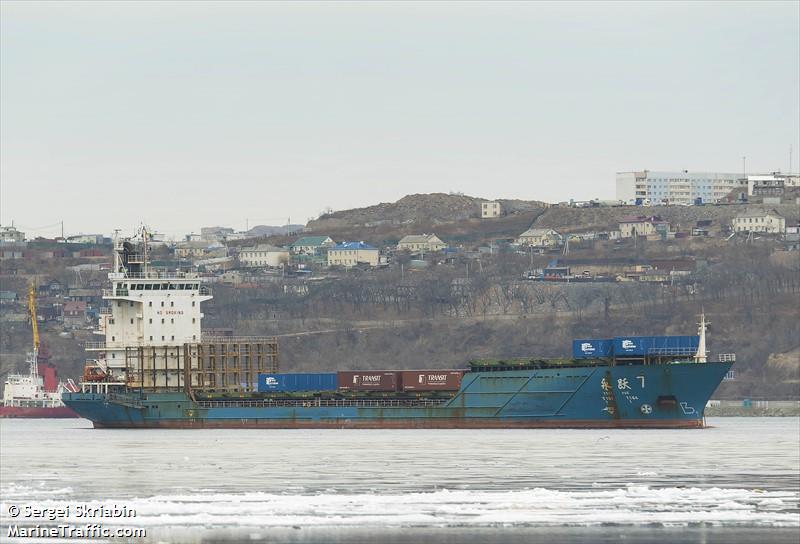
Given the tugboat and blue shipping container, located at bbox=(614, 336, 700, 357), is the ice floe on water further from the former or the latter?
the tugboat

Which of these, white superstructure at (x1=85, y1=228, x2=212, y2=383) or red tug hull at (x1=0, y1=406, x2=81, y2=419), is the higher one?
white superstructure at (x1=85, y1=228, x2=212, y2=383)

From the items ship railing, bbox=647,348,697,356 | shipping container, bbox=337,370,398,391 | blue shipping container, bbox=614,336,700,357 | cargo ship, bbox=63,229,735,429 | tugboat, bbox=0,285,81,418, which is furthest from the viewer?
tugboat, bbox=0,285,81,418

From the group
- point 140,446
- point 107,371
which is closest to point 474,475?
point 140,446

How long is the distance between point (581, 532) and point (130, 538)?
496 inches

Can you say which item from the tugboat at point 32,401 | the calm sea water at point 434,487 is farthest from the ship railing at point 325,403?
the tugboat at point 32,401

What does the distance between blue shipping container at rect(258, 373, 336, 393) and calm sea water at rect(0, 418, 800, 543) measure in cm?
1681

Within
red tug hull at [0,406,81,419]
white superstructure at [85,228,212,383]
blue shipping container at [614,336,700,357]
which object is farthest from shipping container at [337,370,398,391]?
red tug hull at [0,406,81,419]

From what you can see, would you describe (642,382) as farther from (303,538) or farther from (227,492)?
(303,538)

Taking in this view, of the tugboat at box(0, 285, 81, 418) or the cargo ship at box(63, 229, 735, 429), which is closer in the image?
the cargo ship at box(63, 229, 735, 429)

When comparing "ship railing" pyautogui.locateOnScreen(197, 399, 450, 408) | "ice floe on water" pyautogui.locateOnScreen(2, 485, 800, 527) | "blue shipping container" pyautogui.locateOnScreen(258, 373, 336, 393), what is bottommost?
"ship railing" pyautogui.locateOnScreen(197, 399, 450, 408)

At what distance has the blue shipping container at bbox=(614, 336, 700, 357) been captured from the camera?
96.8m

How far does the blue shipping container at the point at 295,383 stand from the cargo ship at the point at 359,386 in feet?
0.29

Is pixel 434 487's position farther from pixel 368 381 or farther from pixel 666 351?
pixel 368 381

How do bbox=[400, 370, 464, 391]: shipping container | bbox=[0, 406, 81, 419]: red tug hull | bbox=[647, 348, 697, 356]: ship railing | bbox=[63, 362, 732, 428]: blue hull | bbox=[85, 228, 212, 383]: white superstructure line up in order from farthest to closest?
bbox=[0, 406, 81, 419]: red tug hull, bbox=[85, 228, 212, 383]: white superstructure, bbox=[400, 370, 464, 391]: shipping container, bbox=[647, 348, 697, 356]: ship railing, bbox=[63, 362, 732, 428]: blue hull
